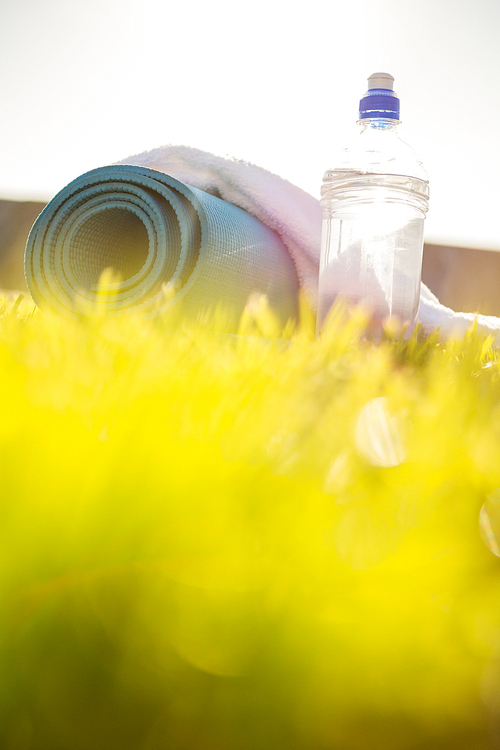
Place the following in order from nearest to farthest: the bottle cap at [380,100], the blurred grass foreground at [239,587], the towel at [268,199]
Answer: the blurred grass foreground at [239,587], the bottle cap at [380,100], the towel at [268,199]

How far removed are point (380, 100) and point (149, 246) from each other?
0.46 m

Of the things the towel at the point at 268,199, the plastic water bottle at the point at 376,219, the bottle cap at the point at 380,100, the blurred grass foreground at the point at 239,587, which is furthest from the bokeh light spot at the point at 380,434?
the towel at the point at 268,199

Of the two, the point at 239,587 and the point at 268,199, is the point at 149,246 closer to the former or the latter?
the point at 268,199

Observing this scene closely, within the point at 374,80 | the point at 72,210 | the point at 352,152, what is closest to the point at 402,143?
the point at 352,152

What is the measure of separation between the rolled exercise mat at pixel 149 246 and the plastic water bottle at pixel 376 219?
0.14 metres

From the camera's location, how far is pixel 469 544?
0.24 meters

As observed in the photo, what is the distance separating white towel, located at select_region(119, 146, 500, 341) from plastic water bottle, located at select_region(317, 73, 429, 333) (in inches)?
5.9

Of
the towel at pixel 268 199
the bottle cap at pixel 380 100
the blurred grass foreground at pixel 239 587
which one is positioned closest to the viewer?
the blurred grass foreground at pixel 239 587

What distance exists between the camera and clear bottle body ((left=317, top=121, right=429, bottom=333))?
93 cm

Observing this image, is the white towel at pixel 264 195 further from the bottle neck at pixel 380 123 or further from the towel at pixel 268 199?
the bottle neck at pixel 380 123

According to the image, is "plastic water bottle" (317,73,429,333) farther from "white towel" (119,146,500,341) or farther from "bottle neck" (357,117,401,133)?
"white towel" (119,146,500,341)

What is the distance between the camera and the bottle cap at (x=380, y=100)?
2.88ft

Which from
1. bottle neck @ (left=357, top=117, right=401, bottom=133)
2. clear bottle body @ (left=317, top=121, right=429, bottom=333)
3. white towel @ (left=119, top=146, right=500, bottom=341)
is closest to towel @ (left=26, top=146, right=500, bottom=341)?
white towel @ (left=119, top=146, right=500, bottom=341)

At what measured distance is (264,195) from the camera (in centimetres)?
131
